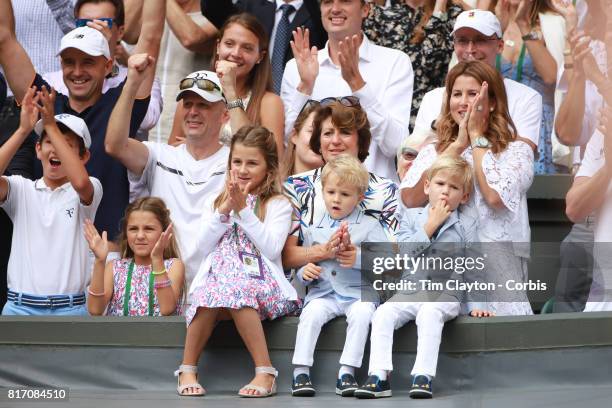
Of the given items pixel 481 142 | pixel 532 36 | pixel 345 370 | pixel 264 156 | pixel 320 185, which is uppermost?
pixel 532 36

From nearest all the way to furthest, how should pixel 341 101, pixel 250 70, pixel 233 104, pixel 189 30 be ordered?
pixel 341 101, pixel 233 104, pixel 250 70, pixel 189 30

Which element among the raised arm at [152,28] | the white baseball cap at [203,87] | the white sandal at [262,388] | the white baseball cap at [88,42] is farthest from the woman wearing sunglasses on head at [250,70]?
the white sandal at [262,388]

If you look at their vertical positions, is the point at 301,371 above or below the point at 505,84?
below

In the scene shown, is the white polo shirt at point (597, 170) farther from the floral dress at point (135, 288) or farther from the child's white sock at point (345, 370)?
the floral dress at point (135, 288)

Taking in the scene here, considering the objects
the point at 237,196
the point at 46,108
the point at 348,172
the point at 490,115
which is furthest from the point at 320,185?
the point at 46,108

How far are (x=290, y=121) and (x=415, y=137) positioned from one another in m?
0.89

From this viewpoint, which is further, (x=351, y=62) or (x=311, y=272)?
(x=351, y=62)

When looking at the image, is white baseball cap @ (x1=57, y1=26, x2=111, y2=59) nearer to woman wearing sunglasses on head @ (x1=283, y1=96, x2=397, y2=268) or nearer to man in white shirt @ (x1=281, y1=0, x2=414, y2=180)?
man in white shirt @ (x1=281, y1=0, x2=414, y2=180)

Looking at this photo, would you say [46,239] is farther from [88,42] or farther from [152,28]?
[152,28]

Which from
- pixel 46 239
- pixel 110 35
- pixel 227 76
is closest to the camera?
pixel 46 239

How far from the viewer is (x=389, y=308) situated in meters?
7.07

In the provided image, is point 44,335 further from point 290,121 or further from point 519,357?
point 519,357

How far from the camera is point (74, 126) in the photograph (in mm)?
8055

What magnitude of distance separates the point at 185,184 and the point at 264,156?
0.72 metres
